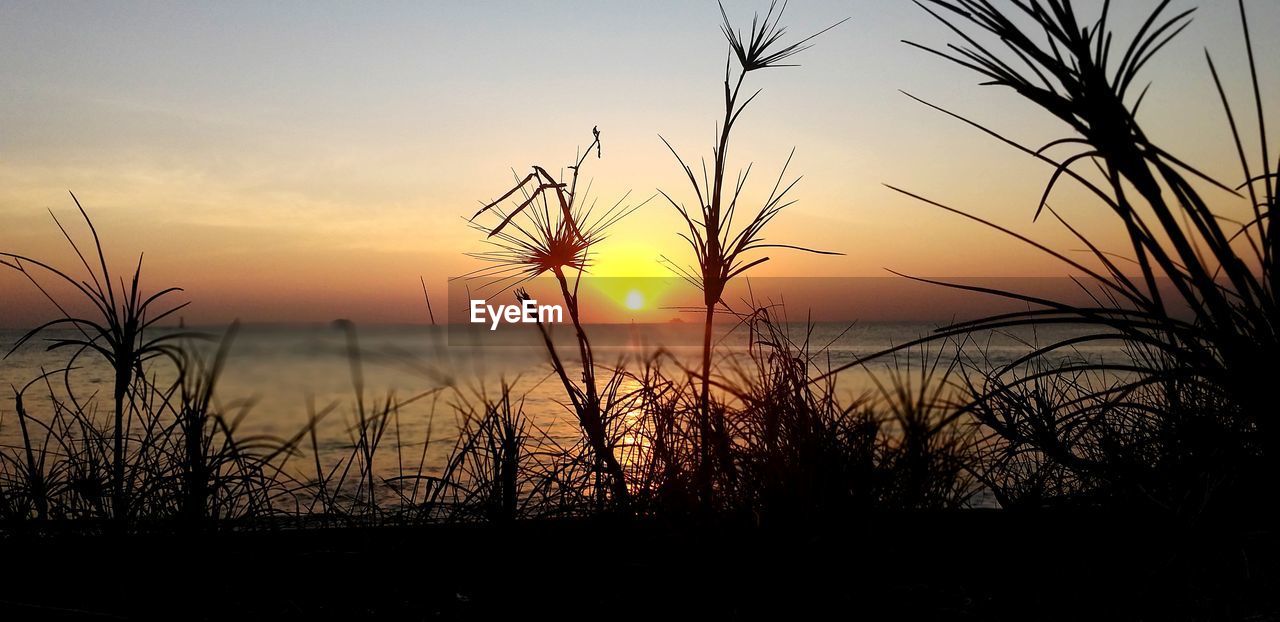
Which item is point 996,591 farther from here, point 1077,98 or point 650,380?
point 650,380

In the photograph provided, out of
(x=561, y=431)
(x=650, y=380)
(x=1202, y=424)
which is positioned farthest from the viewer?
(x=561, y=431)

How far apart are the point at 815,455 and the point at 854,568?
0.32 m

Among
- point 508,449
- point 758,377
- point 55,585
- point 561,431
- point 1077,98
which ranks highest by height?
point 1077,98

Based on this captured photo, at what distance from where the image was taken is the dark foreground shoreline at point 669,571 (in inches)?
63.3

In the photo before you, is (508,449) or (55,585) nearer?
(55,585)

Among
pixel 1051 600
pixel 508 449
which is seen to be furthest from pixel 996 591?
pixel 508 449

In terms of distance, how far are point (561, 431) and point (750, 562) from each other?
767 cm

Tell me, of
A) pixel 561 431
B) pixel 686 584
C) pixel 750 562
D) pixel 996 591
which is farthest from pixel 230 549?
pixel 561 431

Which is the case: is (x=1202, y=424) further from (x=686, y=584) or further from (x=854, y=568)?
(x=686, y=584)

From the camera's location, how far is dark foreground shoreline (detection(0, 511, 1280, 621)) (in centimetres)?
161

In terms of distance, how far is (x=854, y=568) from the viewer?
1742 millimetres

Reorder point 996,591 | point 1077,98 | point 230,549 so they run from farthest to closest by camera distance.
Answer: point 230,549, point 996,591, point 1077,98

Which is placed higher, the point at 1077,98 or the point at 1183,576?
the point at 1077,98

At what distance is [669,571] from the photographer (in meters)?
1.77
